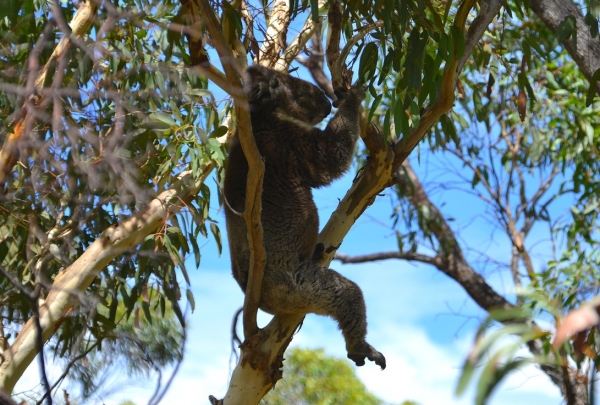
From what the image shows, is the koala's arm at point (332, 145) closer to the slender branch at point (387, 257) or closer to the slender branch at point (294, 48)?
the slender branch at point (294, 48)

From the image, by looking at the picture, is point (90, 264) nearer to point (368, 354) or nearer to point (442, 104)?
point (368, 354)

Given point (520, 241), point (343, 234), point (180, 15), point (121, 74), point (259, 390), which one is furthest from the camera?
point (520, 241)

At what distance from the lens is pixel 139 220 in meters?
4.31

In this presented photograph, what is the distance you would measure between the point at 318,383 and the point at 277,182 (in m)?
7.84

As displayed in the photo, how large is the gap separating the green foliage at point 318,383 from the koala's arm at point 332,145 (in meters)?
7.18

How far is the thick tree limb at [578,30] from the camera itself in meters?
3.56

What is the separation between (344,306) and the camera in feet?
11.3

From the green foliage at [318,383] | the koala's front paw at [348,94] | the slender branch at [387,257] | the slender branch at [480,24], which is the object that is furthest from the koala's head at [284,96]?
the green foliage at [318,383]

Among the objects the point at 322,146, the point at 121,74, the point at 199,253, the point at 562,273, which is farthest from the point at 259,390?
the point at 562,273

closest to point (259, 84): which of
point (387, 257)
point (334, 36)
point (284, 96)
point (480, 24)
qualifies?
point (284, 96)

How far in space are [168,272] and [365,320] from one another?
183 cm

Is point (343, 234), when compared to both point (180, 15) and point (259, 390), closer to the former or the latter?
point (259, 390)

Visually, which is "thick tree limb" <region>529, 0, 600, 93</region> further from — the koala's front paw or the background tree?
the koala's front paw

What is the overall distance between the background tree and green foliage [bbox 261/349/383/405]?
475 cm
